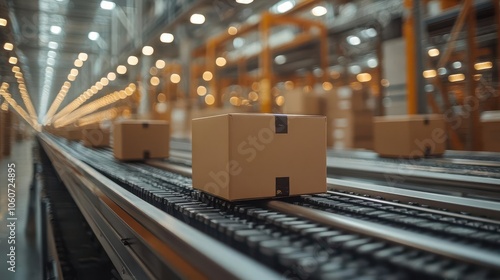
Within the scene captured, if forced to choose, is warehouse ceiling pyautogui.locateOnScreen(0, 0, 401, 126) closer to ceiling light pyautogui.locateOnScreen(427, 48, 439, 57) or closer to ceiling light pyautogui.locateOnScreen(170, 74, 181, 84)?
ceiling light pyautogui.locateOnScreen(170, 74, 181, 84)

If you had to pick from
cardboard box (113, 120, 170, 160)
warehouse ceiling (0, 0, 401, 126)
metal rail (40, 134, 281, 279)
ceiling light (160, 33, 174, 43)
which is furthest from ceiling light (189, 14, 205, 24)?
metal rail (40, 134, 281, 279)

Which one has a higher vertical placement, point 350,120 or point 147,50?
point 147,50

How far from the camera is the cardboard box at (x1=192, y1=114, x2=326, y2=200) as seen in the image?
4.81ft

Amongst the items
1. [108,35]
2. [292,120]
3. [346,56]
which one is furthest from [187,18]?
[108,35]

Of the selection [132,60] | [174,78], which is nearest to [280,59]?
[174,78]

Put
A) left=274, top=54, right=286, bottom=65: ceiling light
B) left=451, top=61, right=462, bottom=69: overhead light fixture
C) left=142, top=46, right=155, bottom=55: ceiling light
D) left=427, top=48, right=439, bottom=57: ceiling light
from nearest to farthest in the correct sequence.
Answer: left=142, top=46, right=155, bottom=55: ceiling light → left=451, top=61, right=462, bottom=69: overhead light fixture → left=427, top=48, right=439, bottom=57: ceiling light → left=274, top=54, right=286, bottom=65: ceiling light

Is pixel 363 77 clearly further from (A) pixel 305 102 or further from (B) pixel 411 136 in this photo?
(B) pixel 411 136

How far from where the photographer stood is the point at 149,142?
3400mm

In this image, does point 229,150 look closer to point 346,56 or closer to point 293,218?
point 293,218

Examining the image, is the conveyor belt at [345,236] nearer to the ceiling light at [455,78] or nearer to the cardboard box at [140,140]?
the cardboard box at [140,140]

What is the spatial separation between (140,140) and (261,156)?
212 cm

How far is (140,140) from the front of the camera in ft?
11.1

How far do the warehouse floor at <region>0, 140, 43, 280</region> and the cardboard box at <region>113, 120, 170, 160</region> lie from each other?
80cm

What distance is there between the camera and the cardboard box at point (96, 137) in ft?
16.8
